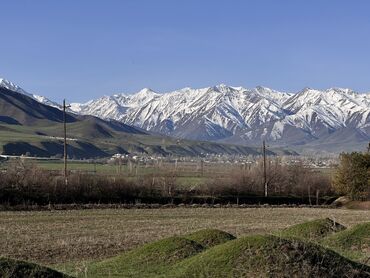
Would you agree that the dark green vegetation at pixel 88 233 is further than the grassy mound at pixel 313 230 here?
No

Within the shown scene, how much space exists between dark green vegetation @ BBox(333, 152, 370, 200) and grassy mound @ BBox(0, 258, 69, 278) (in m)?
71.2

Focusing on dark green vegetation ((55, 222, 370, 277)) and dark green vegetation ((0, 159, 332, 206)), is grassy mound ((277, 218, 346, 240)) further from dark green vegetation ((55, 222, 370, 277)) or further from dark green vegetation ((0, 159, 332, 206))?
dark green vegetation ((0, 159, 332, 206))

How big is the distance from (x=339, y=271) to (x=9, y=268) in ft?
25.4

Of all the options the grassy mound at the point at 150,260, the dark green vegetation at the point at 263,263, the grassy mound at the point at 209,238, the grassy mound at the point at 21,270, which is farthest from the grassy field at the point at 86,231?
the grassy mound at the point at 21,270

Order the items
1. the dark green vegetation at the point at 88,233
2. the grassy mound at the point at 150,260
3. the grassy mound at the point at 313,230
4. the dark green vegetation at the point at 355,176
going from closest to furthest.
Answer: the grassy mound at the point at 150,260, the dark green vegetation at the point at 88,233, the grassy mound at the point at 313,230, the dark green vegetation at the point at 355,176

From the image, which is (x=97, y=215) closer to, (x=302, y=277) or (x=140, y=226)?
(x=140, y=226)

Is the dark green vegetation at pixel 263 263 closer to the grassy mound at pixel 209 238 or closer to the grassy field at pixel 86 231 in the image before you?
the grassy mound at pixel 209 238

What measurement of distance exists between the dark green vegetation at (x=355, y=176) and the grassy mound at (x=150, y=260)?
208 ft

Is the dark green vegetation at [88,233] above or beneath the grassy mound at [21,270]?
beneath

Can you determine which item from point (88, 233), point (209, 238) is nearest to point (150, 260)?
point (209, 238)

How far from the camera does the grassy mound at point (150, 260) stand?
17766mm

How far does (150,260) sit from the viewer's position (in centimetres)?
1944

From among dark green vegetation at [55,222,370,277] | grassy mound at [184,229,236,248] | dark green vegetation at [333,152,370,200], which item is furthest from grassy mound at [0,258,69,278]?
dark green vegetation at [333,152,370,200]

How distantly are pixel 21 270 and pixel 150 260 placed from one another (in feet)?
22.3
